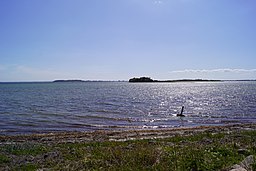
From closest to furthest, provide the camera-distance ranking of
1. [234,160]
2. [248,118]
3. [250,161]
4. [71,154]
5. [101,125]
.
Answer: [250,161] < [234,160] < [71,154] < [101,125] < [248,118]

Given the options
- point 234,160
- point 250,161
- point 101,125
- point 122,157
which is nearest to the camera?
point 250,161

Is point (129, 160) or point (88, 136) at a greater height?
point (129, 160)

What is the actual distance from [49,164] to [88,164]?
1.86 metres

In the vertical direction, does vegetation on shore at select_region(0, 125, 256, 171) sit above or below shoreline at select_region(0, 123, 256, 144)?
above

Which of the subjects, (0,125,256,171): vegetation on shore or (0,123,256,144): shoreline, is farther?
(0,123,256,144): shoreline

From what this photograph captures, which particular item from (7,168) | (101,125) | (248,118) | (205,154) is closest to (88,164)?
(7,168)

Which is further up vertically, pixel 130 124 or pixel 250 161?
pixel 250 161

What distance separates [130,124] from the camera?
3259 centimetres

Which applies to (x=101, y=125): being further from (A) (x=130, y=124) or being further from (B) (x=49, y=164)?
(B) (x=49, y=164)

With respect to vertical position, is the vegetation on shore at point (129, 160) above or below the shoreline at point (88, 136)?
above

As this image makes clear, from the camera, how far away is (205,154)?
37.5 ft

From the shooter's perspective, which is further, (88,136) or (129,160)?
(88,136)

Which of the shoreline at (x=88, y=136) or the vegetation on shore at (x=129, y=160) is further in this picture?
the shoreline at (x=88, y=136)

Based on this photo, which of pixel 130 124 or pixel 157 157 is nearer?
pixel 157 157
